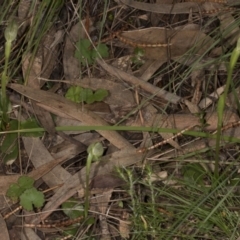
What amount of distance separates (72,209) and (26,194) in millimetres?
159

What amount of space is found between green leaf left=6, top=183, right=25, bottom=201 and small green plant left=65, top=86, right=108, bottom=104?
0.35 meters

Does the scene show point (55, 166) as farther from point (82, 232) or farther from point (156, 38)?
point (156, 38)

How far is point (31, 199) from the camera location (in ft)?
6.84

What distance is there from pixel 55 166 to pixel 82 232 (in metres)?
0.25

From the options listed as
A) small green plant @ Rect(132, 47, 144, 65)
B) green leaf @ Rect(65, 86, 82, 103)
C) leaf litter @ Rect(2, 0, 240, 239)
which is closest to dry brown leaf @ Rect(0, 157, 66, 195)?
leaf litter @ Rect(2, 0, 240, 239)

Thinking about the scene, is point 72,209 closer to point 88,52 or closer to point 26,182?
point 26,182

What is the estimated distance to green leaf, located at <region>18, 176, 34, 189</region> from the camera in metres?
2.12

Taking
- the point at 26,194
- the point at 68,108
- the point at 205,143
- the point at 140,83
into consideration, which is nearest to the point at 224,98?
the point at 205,143

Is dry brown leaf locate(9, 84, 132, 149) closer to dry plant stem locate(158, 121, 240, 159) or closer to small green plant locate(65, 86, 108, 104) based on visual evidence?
small green plant locate(65, 86, 108, 104)

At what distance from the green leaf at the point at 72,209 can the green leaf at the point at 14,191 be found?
0.49 feet

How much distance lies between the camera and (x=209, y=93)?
2215 mm

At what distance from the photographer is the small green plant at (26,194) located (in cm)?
208

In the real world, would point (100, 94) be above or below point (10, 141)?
above

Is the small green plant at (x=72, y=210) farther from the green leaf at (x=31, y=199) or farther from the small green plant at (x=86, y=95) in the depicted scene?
the small green plant at (x=86, y=95)
